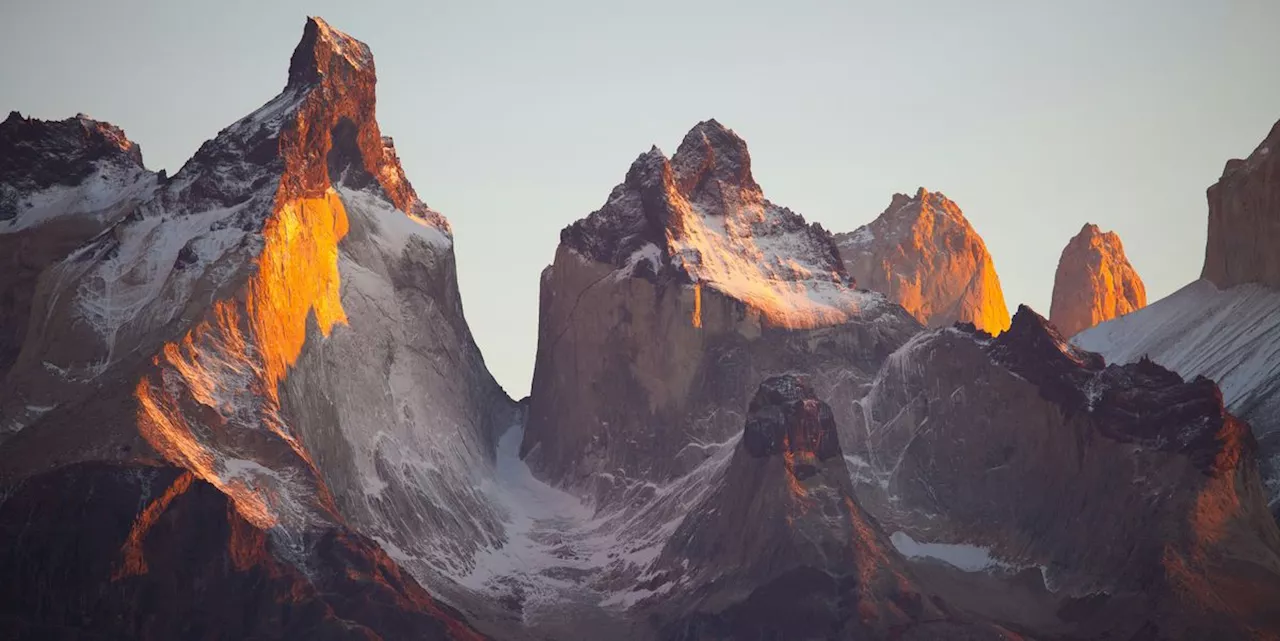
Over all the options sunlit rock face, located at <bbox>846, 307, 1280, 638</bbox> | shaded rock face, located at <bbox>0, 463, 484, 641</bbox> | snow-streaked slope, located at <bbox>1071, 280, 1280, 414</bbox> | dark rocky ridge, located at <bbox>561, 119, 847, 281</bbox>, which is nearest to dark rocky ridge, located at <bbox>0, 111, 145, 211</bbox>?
dark rocky ridge, located at <bbox>561, 119, 847, 281</bbox>

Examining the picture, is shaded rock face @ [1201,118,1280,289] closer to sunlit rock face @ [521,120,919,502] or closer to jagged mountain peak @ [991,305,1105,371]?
jagged mountain peak @ [991,305,1105,371]

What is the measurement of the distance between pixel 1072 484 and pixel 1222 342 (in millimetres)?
23835

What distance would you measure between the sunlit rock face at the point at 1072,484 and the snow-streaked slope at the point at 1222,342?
777cm

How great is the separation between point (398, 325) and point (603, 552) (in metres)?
22.7

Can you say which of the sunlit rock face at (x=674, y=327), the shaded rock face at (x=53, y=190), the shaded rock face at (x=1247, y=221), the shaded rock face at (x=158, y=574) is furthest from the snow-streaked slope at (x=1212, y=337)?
the shaded rock face at (x=53, y=190)

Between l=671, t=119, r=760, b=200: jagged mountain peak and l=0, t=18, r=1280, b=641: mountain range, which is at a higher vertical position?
l=671, t=119, r=760, b=200: jagged mountain peak

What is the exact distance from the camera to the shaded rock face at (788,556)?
466 ft

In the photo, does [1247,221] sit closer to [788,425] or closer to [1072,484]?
[1072,484]

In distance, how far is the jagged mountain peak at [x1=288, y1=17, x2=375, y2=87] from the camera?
567 ft

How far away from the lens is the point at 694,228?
599 ft

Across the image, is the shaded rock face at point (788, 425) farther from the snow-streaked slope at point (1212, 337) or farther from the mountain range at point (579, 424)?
the snow-streaked slope at point (1212, 337)

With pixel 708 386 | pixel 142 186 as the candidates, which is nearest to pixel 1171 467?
pixel 708 386

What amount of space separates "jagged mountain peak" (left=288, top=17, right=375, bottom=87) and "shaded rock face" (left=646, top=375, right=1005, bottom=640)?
125 ft

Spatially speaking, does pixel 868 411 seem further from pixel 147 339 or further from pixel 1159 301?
pixel 147 339
